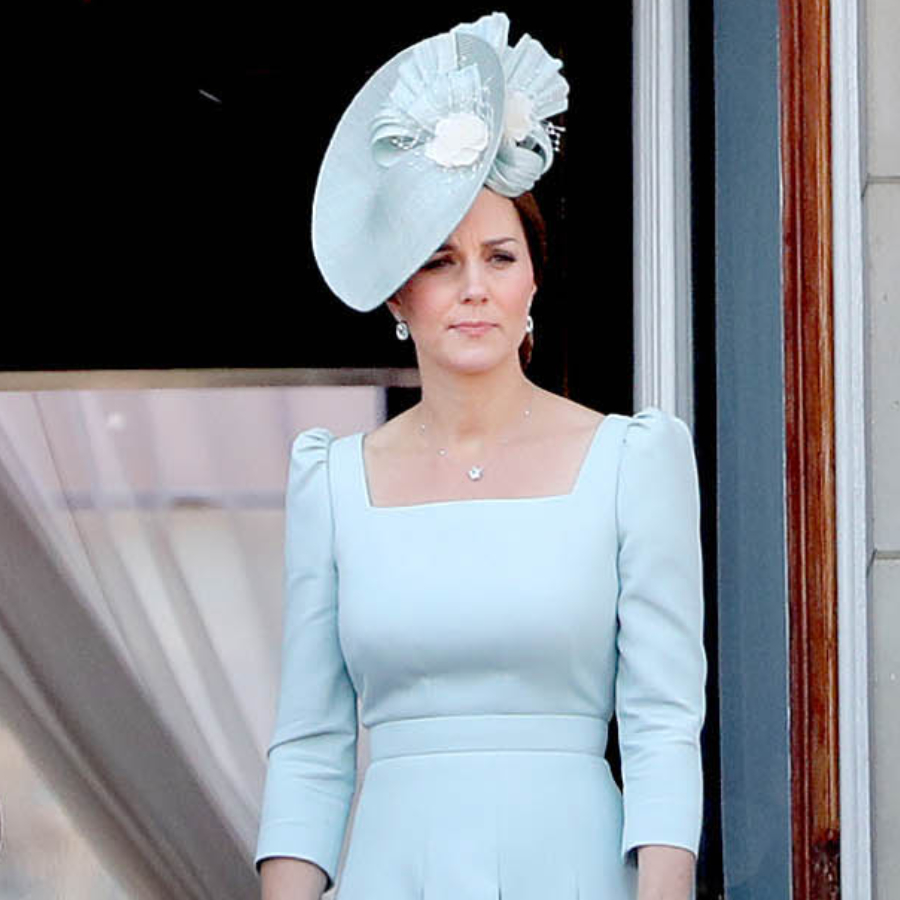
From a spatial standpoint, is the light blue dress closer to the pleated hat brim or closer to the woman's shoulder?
the woman's shoulder

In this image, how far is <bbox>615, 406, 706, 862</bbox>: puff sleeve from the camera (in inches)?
105

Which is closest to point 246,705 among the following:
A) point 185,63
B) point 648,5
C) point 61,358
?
point 61,358

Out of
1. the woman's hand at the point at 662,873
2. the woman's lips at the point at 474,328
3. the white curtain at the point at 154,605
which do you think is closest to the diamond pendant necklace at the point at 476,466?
the woman's lips at the point at 474,328

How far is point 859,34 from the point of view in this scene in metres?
3.32

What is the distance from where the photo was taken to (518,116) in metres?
2.88

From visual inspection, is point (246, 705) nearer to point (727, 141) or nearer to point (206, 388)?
point (206, 388)

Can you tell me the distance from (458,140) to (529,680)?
564 millimetres

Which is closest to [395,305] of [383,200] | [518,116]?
[383,200]

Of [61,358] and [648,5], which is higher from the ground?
[648,5]

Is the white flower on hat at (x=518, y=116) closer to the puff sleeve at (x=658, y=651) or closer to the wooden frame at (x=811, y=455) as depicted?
the puff sleeve at (x=658, y=651)

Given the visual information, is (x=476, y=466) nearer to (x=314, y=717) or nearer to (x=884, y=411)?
(x=314, y=717)

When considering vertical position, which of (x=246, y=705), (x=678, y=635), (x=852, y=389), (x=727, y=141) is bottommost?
(x=246, y=705)

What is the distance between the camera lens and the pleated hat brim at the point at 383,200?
9.15ft

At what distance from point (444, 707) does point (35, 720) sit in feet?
6.33
